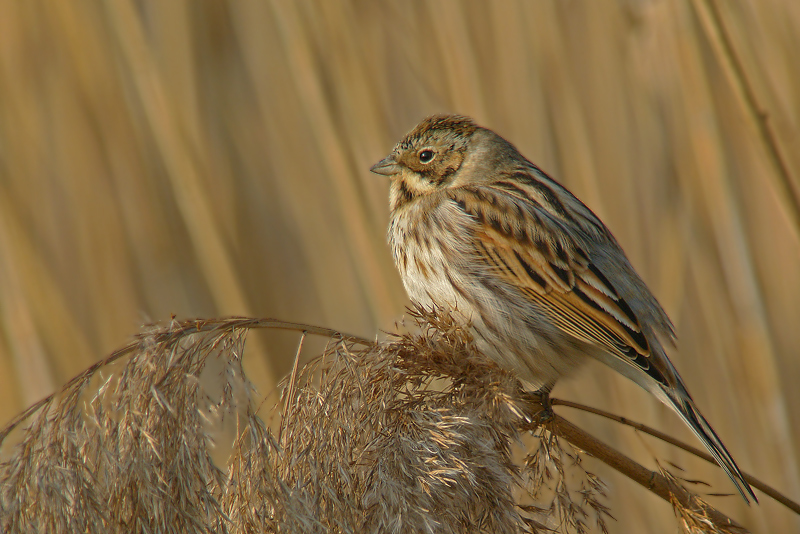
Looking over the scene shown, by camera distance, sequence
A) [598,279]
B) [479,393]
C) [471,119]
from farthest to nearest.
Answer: [471,119] → [598,279] → [479,393]

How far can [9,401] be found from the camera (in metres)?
2.47

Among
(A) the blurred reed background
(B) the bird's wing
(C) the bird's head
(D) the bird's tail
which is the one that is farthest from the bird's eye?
(D) the bird's tail

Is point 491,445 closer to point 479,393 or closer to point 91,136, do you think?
point 479,393

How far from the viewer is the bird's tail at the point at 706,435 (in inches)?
65.4

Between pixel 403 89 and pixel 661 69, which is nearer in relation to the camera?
pixel 661 69

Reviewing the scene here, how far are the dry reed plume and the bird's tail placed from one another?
20 centimetres

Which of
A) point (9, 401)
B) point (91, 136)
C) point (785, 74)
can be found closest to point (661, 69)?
point (785, 74)

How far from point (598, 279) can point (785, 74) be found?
116 cm

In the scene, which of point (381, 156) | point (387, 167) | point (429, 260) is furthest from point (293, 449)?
point (381, 156)

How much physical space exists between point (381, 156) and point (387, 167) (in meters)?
0.11

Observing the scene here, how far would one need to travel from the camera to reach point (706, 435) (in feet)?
5.92

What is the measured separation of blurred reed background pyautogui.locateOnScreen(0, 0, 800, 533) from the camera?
2.59 meters

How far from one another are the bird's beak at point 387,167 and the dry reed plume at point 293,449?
45.5 inches

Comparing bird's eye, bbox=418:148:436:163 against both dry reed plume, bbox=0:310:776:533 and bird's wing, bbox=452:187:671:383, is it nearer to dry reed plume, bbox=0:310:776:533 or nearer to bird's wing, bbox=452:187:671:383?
bird's wing, bbox=452:187:671:383
